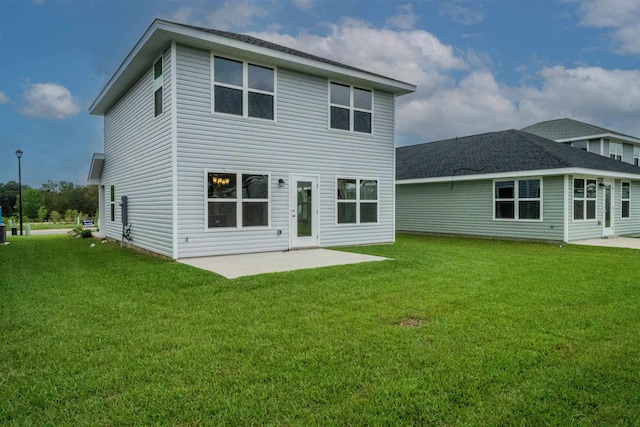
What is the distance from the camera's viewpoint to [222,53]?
357 inches

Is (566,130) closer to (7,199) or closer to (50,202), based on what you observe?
(50,202)

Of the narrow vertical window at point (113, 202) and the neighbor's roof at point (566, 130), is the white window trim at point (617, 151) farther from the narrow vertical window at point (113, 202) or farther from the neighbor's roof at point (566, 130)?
the narrow vertical window at point (113, 202)

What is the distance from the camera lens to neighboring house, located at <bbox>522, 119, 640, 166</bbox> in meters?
23.4

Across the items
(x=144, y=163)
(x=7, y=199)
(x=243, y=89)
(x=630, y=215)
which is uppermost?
(x=243, y=89)

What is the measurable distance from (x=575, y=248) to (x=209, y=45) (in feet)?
39.0

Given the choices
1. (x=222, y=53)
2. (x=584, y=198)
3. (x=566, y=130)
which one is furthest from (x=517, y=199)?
(x=566, y=130)

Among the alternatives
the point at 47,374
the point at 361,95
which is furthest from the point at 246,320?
the point at 361,95

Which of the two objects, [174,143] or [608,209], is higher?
[174,143]

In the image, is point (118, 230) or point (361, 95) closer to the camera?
point (361, 95)

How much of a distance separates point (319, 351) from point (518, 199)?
13.4 meters

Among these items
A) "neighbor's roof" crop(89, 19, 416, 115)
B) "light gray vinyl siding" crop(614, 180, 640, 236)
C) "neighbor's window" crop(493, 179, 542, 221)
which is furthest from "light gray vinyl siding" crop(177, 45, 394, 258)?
"light gray vinyl siding" crop(614, 180, 640, 236)

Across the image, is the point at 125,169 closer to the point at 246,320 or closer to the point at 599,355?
the point at 246,320

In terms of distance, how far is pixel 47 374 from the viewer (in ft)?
9.49

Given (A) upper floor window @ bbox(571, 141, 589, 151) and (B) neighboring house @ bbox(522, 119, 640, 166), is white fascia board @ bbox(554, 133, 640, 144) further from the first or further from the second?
(A) upper floor window @ bbox(571, 141, 589, 151)
